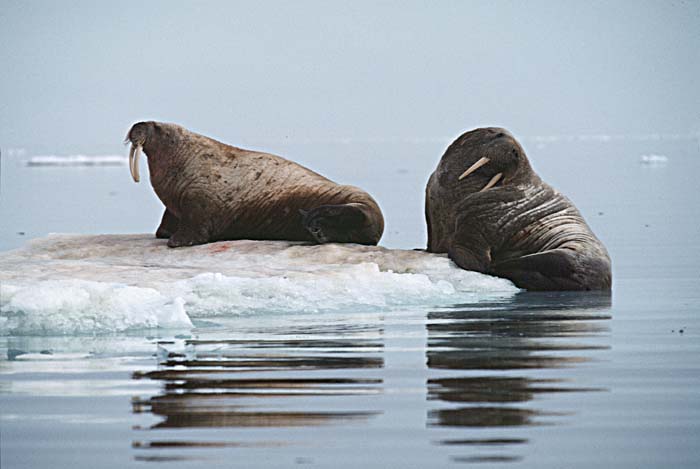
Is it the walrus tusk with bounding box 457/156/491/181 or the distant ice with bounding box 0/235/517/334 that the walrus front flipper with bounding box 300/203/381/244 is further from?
the walrus tusk with bounding box 457/156/491/181

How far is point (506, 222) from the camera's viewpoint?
955cm

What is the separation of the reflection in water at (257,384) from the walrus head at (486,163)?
11.1 feet

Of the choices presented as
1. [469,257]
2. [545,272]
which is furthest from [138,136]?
[545,272]

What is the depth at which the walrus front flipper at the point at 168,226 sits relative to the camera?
1127 cm

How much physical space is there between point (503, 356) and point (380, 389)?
0.94 metres

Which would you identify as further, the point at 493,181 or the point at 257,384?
the point at 493,181

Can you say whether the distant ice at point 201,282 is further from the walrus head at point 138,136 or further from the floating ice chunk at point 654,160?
the floating ice chunk at point 654,160

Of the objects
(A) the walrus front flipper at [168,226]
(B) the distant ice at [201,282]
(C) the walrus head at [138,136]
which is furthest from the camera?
(A) the walrus front flipper at [168,226]

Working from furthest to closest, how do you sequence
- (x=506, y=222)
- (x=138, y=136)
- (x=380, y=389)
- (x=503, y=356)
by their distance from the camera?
(x=138, y=136), (x=506, y=222), (x=503, y=356), (x=380, y=389)

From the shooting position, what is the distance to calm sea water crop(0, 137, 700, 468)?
4.17 meters

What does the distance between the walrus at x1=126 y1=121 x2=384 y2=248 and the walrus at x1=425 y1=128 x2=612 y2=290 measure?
0.94m

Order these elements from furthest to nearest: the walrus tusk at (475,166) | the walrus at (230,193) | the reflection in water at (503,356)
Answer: the walrus at (230,193) → the walrus tusk at (475,166) → the reflection in water at (503,356)

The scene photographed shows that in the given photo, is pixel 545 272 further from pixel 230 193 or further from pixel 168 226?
pixel 168 226

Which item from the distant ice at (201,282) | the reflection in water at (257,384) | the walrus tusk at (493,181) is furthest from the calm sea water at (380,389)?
the walrus tusk at (493,181)
